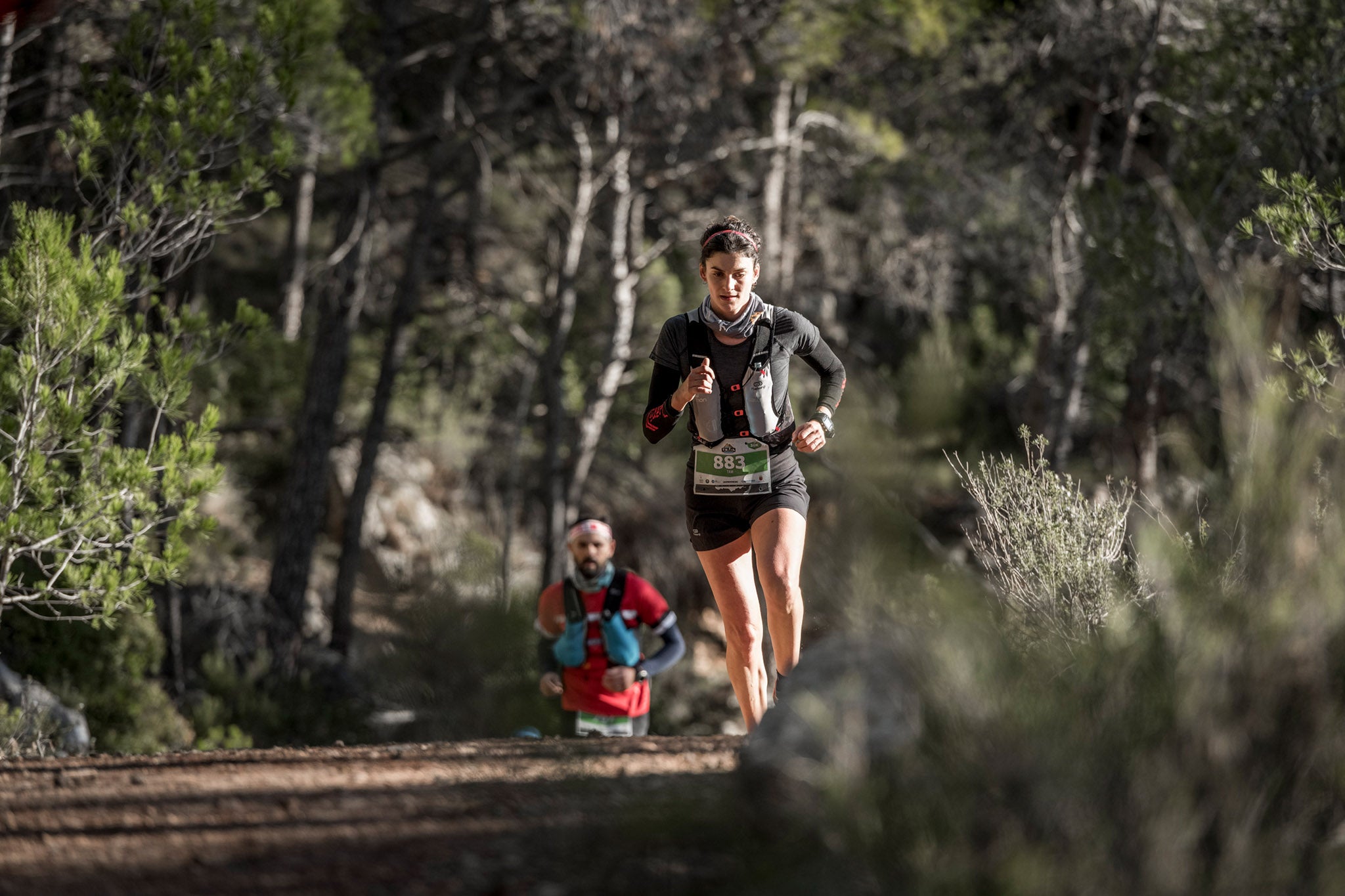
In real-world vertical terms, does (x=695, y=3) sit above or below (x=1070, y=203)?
above

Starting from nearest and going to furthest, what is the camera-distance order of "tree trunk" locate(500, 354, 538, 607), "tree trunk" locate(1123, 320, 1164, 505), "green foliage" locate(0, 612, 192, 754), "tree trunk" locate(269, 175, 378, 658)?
"green foliage" locate(0, 612, 192, 754) < "tree trunk" locate(1123, 320, 1164, 505) < "tree trunk" locate(269, 175, 378, 658) < "tree trunk" locate(500, 354, 538, 607)

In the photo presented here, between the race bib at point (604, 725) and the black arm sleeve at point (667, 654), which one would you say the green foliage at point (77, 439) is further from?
the black arm sleeve at point (667, 654)

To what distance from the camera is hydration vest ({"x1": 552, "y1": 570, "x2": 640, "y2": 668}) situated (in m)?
5.20

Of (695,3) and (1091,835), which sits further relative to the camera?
(695,3)

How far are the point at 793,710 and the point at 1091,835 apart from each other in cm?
93

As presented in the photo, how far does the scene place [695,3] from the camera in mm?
12508

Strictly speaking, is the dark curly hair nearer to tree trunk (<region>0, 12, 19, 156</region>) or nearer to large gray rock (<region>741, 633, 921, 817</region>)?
large gray rock (<region>741, 633, 921, 817</region>)

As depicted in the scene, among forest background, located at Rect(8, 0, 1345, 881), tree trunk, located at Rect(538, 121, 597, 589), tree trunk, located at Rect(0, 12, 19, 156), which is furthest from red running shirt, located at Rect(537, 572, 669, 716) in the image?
tree trunk, located at Rect(538, 121, 597, 589)

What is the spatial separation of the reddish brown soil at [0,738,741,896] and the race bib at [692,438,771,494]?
3.09 feet

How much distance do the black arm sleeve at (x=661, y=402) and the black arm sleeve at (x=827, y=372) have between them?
1.74ft

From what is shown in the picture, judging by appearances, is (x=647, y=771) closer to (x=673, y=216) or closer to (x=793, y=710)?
(x=793, y=710)

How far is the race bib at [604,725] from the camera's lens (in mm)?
5145

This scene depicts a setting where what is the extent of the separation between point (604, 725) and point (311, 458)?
780 centimetres

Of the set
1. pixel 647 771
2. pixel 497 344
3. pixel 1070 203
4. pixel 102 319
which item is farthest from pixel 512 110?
pixel 647 771
